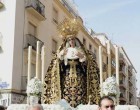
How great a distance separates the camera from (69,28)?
6.64 metres

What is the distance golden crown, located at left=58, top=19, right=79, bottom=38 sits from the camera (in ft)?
21.7

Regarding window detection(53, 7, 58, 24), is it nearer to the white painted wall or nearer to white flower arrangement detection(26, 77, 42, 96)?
the white painted wall

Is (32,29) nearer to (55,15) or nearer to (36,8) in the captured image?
(36,8)

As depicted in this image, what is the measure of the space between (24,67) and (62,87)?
11730 millimetres

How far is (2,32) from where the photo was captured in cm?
1781

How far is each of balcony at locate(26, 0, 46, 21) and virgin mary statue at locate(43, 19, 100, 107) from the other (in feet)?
40.8

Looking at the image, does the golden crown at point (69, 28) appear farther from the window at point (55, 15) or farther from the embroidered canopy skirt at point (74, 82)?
the window at point (55, 15)

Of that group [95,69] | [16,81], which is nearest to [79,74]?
[95,69]

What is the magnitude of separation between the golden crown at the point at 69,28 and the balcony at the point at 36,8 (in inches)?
487

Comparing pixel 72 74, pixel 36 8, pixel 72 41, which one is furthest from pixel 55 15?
pixel 72 74

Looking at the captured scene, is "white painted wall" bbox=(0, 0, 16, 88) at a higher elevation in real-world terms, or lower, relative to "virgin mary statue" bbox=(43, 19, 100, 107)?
higher

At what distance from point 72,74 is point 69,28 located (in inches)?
29.3

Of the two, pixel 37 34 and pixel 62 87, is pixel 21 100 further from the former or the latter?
pixel 62 87

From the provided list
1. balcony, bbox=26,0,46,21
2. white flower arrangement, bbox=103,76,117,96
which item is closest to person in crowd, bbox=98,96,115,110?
white flower arrangement, bbox=103,76,117,96
